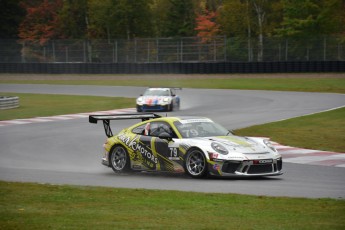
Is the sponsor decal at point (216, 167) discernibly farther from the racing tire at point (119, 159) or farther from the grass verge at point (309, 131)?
the grass verge at point (309, 131)

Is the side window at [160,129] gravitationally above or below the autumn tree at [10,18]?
below

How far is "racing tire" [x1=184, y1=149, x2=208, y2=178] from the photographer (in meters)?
13.3

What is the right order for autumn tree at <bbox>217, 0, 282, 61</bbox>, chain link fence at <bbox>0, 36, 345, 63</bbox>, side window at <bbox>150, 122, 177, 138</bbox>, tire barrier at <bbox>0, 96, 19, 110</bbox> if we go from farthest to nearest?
autumn tree at <bbox>217, 0, 282, 61</bbox> < chain link fence at <bbox>0, 36, 345, 63</bbox> < tire barrier at <bbox>0, 96, 19, 110</bbox> < side window at <bbox>150, 122, 177, 138</bbox>

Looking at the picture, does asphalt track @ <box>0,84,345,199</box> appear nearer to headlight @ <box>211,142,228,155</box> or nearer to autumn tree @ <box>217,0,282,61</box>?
headlight @ <box>211,142,228,155</box>

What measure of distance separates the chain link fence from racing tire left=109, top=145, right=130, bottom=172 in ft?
136

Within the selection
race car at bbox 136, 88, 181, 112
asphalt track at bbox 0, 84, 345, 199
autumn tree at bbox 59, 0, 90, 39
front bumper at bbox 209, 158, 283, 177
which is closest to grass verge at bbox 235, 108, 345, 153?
asphalt track at bbox 0, 84, 345, 199

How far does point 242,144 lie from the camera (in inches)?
535

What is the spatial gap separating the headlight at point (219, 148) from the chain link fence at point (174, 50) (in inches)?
1672

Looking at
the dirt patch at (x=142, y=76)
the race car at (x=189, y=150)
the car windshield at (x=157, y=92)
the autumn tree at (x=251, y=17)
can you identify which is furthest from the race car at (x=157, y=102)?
the autumn tree at (x=251, y=17)

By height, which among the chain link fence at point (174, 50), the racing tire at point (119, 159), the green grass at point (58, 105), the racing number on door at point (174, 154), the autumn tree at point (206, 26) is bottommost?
the green grass at point (58, 105)

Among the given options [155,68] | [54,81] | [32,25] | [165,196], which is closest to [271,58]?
[155,68]

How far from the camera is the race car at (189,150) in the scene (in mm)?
13148

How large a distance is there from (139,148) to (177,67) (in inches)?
1672

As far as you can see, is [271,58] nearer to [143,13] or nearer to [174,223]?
[143,13]
